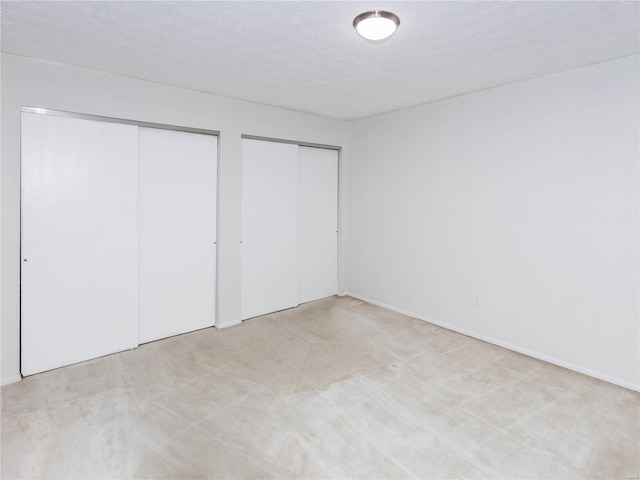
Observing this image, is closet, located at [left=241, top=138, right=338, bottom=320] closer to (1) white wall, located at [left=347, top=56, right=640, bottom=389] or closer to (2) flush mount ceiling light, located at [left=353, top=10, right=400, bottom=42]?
(1) white wall, located at [left=347, top=56, right=640, bottom=389]

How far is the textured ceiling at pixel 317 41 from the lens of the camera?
2.11 metres

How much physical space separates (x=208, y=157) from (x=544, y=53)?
306 centimetres

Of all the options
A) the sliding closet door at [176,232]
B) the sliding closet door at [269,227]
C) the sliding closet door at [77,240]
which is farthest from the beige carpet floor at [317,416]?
the sliding closet door at [269,227]

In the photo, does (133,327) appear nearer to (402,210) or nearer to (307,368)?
(307,368)

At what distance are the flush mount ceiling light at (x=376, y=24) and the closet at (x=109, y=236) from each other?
2236mm

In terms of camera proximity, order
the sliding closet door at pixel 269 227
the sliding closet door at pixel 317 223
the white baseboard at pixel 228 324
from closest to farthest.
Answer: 1. the white baseboard at pixel 228 324
2. the sliding closet door at pixel 269 227
3. the sliding closet door at pixel 317 223

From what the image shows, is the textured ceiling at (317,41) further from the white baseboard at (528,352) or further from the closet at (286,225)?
the white baseboard at (528,352)

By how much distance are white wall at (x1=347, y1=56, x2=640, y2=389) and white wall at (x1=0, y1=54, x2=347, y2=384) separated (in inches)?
59.3

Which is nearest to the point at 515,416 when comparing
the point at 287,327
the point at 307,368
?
the point at 307,368

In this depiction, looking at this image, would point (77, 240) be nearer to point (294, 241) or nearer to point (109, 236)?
point (109, 236)

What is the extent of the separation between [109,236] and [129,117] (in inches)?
41.7

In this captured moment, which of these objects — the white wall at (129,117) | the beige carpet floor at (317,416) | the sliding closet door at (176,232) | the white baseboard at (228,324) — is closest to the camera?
the beige carpet floor at (317,416)

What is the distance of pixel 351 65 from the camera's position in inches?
116

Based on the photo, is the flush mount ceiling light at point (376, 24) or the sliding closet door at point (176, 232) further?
the sliding closet door at point (176, 232)
